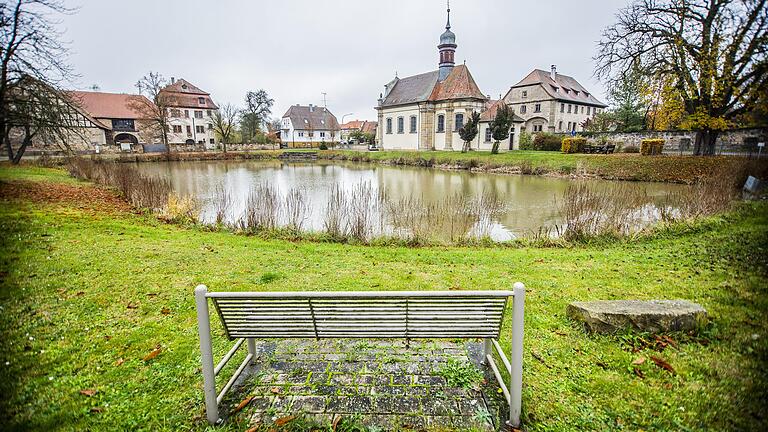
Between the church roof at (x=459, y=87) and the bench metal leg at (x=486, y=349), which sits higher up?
the church roof at (x=459, y=87)

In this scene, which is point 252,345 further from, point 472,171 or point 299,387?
point 472,171

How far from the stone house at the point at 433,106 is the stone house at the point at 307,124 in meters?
21.0

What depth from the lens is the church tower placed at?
4547 cm

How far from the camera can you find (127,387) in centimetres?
270

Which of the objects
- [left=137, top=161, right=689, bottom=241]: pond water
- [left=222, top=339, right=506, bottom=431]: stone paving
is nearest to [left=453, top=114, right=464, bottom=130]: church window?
[left=137, top=161, right=689, bottom=241]: pond water

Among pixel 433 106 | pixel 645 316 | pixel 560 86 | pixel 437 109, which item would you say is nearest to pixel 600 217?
pixel 645 316

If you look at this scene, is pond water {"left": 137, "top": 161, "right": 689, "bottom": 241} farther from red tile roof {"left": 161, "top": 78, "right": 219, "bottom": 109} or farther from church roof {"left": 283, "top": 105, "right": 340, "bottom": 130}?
church roof {"left": 283, "top": 105, "right": 340, "bottom": 130}

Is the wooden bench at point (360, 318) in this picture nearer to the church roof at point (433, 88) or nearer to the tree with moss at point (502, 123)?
the tree with moss at point (502, 123)

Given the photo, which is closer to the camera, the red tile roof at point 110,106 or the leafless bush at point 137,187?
the leafless bush at point 137,187

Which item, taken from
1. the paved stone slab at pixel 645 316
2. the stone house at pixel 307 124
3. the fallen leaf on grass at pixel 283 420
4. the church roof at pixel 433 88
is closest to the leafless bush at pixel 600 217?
the paved stone slab at pixel 645 316

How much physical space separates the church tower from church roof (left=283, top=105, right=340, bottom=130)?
1157 inches

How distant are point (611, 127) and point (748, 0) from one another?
Result: 4982 cm

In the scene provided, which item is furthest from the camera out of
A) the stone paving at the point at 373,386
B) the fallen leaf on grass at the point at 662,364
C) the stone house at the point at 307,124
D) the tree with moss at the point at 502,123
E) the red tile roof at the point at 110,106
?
the stone house at the point at 307,124

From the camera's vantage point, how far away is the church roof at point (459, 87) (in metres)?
42.5
